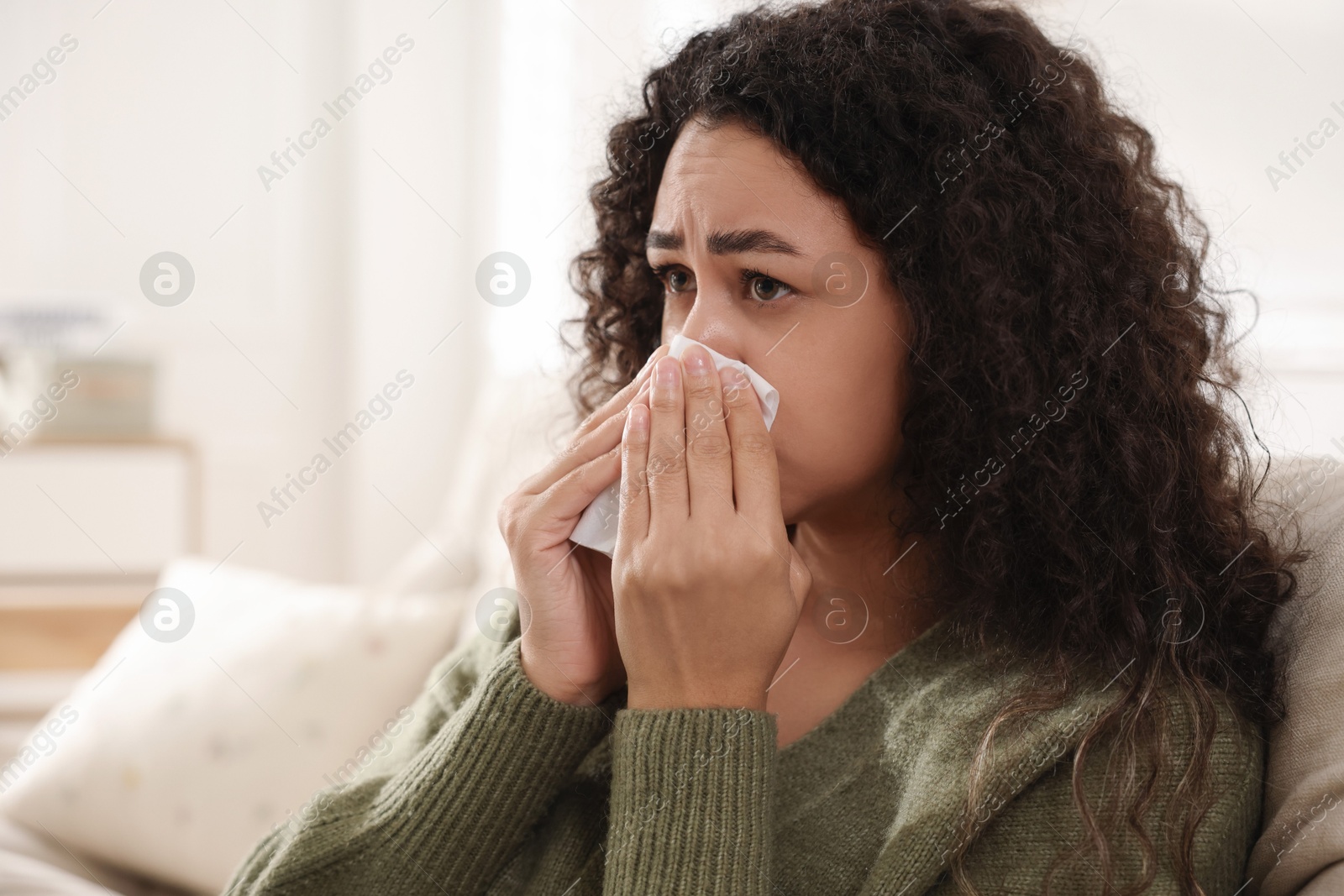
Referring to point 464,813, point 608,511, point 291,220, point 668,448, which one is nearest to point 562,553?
point 608,511

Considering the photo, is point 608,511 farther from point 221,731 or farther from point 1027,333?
point 221,731

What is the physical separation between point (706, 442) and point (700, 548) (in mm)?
101

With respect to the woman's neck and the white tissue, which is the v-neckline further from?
the white tissue

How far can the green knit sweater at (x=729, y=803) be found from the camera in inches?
36.9

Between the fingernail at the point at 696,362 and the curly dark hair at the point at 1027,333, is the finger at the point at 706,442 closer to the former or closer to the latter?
the fingernail at the point at 696,362

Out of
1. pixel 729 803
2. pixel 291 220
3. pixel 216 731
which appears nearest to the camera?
pixel 729 803

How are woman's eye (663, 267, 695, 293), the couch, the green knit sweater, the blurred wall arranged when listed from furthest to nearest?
the blurred wall
the couch
woman's eye (663, 267, 695, 293)
the green knit sweater

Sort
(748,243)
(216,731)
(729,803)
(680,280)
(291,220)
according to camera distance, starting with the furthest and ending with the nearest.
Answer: (291,220)
(216,731)
(680,280)
(748,243)
(729,803)

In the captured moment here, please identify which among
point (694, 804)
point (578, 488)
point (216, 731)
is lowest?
point (216, 731)

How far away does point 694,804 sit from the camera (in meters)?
0.95

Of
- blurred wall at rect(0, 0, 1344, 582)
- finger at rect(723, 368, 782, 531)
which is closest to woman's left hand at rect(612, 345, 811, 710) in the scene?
finger at rect(723, 368, 782, 531)

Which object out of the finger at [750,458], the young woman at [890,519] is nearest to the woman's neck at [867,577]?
the young woman at [890,519]

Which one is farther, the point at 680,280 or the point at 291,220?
the point at 291,220

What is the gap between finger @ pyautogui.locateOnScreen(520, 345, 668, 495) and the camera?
3.57ft
